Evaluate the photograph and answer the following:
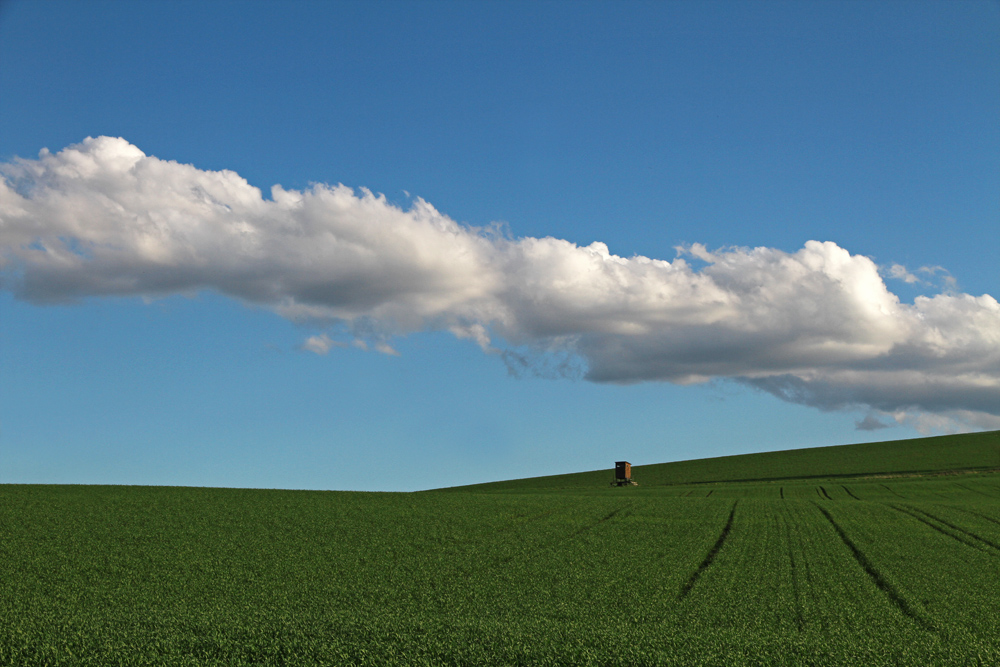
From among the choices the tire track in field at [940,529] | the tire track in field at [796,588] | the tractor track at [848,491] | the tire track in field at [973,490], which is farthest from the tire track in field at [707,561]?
the tire track in field at [973,490]

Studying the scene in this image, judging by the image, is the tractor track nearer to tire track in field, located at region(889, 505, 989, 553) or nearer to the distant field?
tire track in field, located at region(889, 505, 989, 553)

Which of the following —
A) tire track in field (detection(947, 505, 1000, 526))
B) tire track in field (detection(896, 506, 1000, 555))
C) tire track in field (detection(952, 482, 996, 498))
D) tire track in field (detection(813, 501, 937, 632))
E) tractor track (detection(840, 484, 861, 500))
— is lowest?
tire track in field (detection(952, 482, 996, 498))

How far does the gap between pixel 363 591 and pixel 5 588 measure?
27.5ft

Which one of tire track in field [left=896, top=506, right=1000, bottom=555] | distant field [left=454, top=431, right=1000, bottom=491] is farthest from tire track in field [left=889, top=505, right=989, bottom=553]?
distant field [left=454, top=431, right=1000, bottom=491]

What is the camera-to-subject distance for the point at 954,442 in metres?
96.3

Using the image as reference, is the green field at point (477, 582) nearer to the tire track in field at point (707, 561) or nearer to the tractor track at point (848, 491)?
the tire track in field at point (707, 561)

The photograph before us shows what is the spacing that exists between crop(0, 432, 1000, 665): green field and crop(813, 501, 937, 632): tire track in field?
9cm

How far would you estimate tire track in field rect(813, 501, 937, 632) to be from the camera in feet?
47.0

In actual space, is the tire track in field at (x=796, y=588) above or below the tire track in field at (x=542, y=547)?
below

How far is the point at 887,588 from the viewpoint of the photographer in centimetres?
1755

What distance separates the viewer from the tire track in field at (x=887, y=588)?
14.3 metres

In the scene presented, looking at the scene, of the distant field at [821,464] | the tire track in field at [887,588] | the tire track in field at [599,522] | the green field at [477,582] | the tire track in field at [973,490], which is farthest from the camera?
the distant field at [821,464]

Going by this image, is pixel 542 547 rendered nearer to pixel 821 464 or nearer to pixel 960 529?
pixel 960 529

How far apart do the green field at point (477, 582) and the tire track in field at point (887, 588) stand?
9cm
